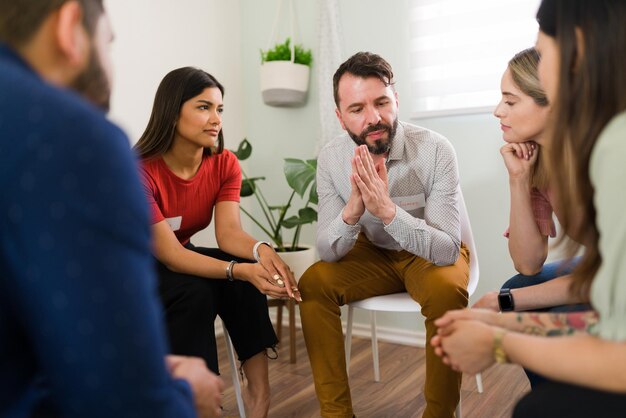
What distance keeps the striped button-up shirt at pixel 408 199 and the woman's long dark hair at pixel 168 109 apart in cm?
52

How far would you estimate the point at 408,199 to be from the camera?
1898 mm

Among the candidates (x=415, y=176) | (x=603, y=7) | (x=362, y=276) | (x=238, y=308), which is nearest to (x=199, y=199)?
(x=238, y=308)

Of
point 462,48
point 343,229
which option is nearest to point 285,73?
point 462,48

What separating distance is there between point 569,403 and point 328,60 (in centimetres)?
211

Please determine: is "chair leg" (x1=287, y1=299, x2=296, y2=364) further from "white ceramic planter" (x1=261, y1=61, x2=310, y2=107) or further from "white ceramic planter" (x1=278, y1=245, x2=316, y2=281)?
"white ceramic planter" (x1=261, y1=61, x2=310, y2=107)

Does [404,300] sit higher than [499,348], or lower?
lower

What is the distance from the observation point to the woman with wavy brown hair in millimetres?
698

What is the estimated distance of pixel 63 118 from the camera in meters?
0.57

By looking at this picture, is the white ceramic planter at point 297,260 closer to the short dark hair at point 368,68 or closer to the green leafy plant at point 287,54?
the short dark hair at point 368,68

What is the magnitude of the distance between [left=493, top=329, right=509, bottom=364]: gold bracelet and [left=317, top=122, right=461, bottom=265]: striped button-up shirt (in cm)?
79

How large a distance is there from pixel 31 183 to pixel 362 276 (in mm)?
1361

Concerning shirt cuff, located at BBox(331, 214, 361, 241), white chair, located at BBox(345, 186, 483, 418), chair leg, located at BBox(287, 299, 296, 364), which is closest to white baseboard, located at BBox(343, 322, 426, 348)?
chair leg, located at BBox(287, 299, 296, 364)

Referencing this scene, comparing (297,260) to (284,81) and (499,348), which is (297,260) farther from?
(499,348)

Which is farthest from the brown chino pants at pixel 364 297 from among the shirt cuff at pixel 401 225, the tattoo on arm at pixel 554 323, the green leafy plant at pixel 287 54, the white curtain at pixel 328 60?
the green leafy plant at pixel 287 54
